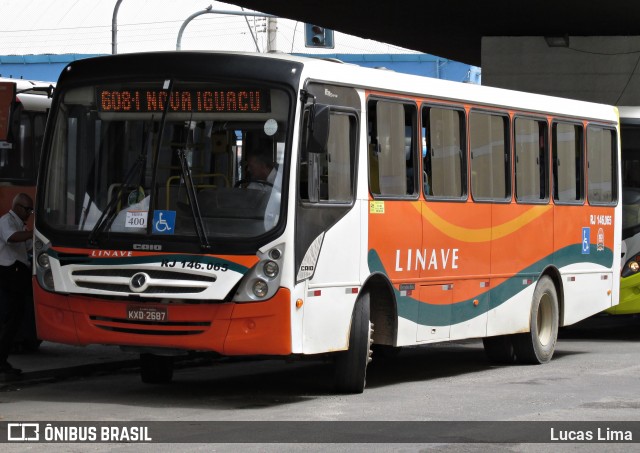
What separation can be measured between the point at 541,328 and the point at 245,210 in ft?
19.8

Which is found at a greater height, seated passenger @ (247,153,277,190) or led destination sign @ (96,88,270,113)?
led destination sign @ (96,88,270,113)

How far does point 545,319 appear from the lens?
1683 cm

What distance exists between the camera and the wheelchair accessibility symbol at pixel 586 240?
693 inches

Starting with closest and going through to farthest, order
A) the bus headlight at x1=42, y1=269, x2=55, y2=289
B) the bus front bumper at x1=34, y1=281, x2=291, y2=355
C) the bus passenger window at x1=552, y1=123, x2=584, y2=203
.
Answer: the bus front bumper at x1=34, y1=281, x2=291, y2=355 < the bus headlight at x1=42, y1=269, x2=55, y2=289 < the bus passenger window at x1=552, y1=123, x2=584, y2=203

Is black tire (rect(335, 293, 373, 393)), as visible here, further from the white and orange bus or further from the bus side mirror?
the bus side mirror

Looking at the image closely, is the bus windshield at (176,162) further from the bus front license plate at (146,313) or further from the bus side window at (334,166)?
A: the bus front license plate at (146,313)

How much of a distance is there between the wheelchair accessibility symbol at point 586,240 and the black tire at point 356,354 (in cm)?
545

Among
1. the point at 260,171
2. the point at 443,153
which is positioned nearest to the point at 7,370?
the point at 260,171

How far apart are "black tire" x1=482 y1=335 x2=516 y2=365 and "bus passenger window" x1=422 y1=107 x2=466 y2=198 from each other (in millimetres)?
2473

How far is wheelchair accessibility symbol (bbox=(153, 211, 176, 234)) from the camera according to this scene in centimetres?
1193

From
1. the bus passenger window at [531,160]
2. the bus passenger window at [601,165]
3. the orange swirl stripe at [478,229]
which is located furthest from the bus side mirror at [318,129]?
the bus passenger window at [601,165]

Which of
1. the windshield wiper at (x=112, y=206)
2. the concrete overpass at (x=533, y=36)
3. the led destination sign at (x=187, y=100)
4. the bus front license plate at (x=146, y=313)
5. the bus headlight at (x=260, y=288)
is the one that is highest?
the concrete overpass at (x=533, y=36)

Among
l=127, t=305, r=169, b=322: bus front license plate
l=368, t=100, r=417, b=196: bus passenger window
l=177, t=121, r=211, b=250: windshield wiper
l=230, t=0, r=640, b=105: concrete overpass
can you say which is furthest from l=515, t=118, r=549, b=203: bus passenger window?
l=230, t=0, r=640, b=105: concrete overpass

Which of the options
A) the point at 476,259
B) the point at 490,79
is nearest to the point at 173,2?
the point at 490,79
